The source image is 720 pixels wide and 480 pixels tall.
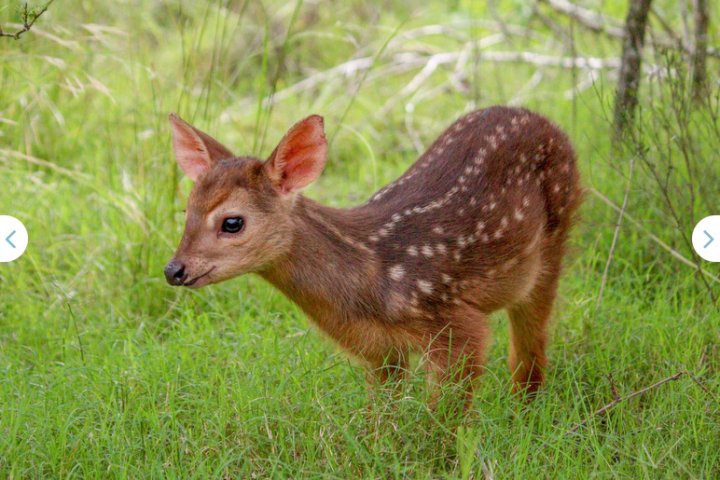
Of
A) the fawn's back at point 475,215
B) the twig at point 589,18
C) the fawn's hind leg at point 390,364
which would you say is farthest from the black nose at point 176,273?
the twig at point 589,18

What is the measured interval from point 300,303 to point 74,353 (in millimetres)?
1125

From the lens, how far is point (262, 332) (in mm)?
4488

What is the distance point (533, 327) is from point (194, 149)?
1.54 metres

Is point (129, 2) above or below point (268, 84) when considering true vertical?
above

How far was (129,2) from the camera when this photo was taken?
734 centimetres

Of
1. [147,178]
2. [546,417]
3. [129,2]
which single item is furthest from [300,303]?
[129,2]

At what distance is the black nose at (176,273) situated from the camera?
347 centimetres

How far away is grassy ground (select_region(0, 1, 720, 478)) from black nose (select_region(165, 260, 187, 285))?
449 mm

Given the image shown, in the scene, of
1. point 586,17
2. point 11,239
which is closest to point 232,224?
point 11,239

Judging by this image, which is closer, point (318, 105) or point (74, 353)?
point (74, 353)

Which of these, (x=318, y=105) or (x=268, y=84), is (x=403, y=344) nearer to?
(x=318, y=105)

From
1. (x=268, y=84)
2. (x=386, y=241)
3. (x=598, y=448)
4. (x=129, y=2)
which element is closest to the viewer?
(x=598, y=448)

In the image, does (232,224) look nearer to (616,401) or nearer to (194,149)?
(194,149)

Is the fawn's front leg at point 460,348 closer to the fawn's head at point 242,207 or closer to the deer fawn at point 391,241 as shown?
the deer fawn at point 391,241
